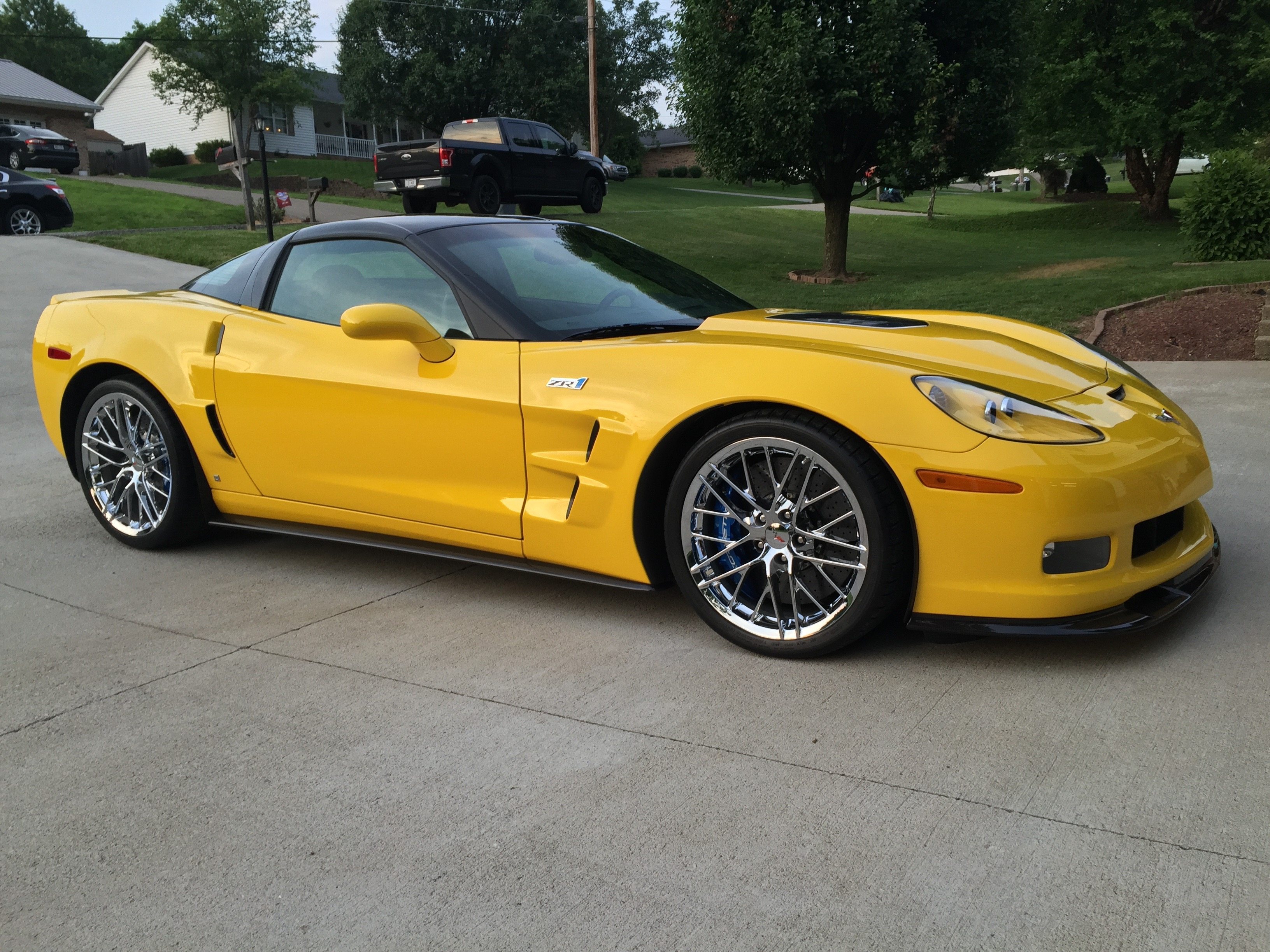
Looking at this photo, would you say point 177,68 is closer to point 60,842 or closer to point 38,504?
point 38,504

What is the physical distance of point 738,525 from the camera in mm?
3371

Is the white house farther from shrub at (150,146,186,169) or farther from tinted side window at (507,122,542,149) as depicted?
tinted side window at (507,122,542,149)

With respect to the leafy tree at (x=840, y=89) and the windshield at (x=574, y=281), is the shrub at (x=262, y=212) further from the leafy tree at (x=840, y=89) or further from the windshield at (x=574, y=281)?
the windshield at (x=574, y=281)

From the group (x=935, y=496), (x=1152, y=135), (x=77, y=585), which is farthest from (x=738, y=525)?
(x=1152, y=135)

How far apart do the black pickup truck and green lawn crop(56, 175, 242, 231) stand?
13.2 ft

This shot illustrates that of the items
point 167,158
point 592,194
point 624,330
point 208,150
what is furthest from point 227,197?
point 624,330

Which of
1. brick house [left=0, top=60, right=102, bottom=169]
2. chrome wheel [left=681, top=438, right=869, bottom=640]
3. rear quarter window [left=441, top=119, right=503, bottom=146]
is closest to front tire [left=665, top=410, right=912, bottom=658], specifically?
chrome wheel [left=681, top=438, right=869, bottom=640]

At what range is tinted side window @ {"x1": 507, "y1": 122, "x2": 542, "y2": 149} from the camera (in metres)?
21.5

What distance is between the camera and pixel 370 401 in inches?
153

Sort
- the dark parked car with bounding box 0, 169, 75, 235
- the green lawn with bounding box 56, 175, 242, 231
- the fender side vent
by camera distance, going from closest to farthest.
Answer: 1. the fender side vent
2. the dark parked car with bounding box 0, 169, 75, 235
3. the green lawn with bounding box 56, 175, 242, 231

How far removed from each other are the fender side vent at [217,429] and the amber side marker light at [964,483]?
2726 mm

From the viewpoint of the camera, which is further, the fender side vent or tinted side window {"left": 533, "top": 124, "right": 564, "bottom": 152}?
tinted side window {"left": 533, "top": 124, "right": 564, "bottom": 152}

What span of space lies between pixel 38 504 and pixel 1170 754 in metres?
5.18

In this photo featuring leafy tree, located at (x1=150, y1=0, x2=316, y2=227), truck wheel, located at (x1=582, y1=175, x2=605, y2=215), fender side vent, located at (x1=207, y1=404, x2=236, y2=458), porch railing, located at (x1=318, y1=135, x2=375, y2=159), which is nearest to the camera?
fender side vent, located at (x1=207, y1=404, x2=236, y2=458)
